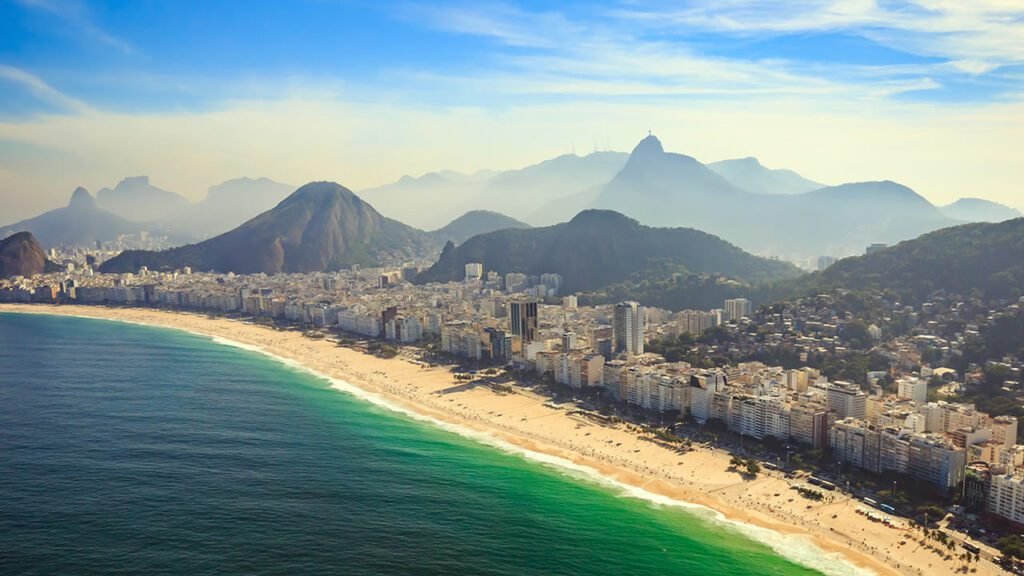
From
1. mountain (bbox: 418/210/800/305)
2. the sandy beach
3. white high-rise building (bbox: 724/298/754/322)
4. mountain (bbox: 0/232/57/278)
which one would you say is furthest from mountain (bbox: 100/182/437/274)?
white high-rise building (bbox: 724/298/754/322)

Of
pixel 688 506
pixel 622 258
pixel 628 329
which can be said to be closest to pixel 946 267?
pixel 628 329

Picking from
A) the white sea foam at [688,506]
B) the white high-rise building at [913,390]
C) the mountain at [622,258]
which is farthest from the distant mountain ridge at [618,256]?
the white sea foam at [688,506]

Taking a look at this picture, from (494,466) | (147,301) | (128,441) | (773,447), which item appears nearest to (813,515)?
(773,447)

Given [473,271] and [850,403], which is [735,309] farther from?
[473,271]

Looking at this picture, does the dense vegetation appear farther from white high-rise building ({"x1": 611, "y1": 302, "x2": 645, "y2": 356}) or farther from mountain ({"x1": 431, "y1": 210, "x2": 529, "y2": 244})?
mountain ({"x1": 431, "y1": 210, "x2": 529, "y2": 244})

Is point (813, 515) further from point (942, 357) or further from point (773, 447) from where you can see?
point (942, 357)
